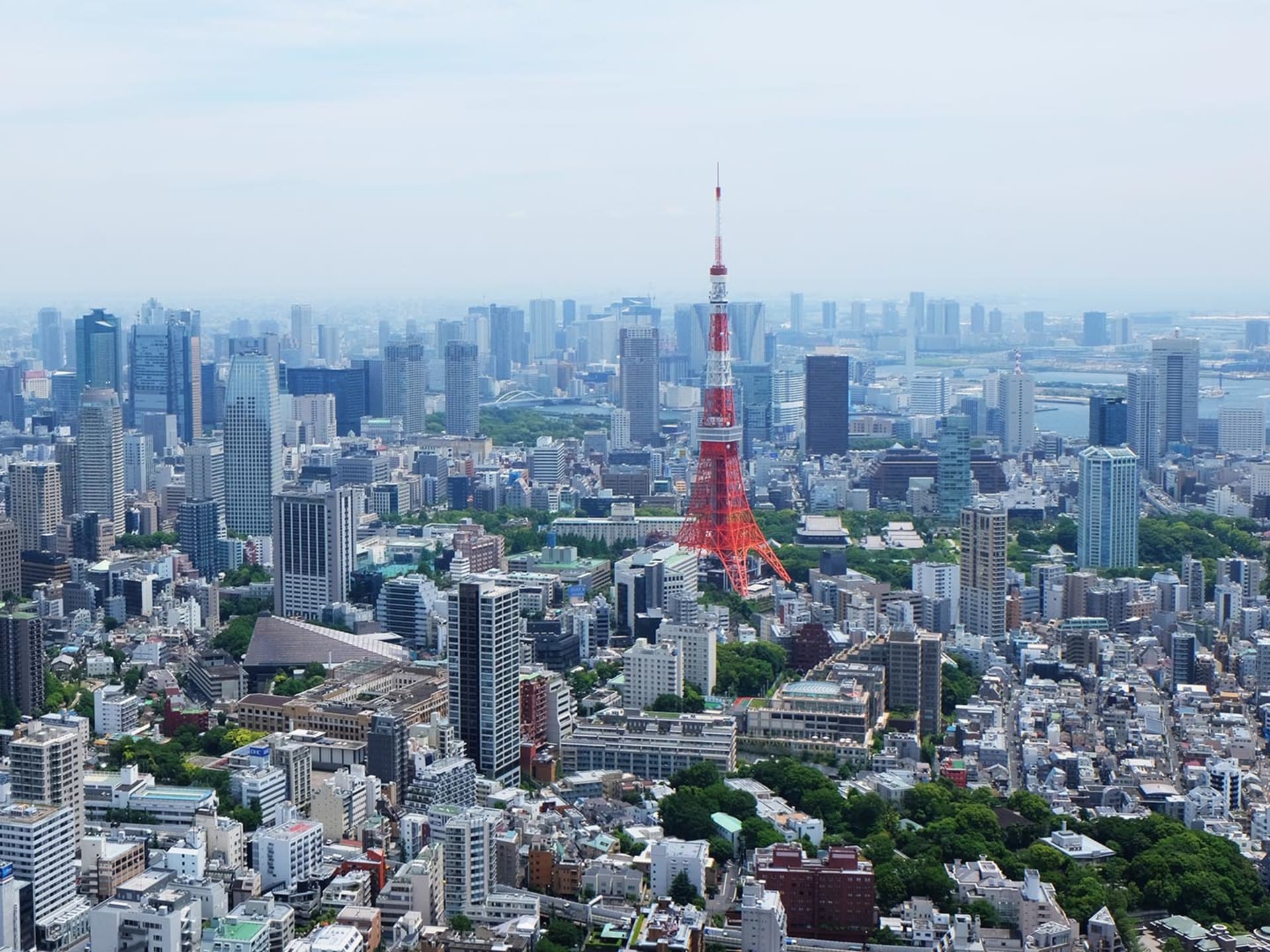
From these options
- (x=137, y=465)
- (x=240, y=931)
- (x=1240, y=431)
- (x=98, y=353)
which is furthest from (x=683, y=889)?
(x=98, y=353)

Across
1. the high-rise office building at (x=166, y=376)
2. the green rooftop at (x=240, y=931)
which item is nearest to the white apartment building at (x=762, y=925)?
the green rooftop at (x=240, y=931)

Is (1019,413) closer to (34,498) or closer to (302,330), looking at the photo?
(34,498)

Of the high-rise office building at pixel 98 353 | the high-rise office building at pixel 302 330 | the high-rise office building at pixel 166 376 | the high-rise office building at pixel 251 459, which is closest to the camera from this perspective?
the high-rise office building at pixel 251 459

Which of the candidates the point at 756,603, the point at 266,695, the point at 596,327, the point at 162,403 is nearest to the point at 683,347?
the point at 596,327

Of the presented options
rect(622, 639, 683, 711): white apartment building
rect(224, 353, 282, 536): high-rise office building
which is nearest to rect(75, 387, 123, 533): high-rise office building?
rect(224, 353, 282, 536): high-rise office building

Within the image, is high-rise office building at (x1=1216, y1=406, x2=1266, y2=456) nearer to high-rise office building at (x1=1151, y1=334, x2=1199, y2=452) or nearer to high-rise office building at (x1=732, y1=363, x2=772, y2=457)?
high-rise office building at (x1=1151, y1=334, x2=1199, y2=452)

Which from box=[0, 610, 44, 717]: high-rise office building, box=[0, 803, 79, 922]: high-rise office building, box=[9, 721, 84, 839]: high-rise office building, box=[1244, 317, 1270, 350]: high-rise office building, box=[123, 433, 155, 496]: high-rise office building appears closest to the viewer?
box=[0, 803, 79, 922]: high-rise office building

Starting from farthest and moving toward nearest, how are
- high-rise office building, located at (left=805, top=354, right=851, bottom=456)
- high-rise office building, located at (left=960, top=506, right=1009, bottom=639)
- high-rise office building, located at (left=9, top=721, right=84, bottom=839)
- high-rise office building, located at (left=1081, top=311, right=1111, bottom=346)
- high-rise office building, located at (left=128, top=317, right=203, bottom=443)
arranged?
high-rise office building, located at (left=1081, top=311, right=1111, bottom=346)
high-rise office building, located at (left=128, top=317, right=203, bottom=443)
high-rise office building, located at (left=805, top=354, right=851, bottom=456)
high-rise office building, located at (left=960, top=506, right=1009, bottom=639)
high-rise office building, located at (left=9, top=721, right=84, bottom=839)

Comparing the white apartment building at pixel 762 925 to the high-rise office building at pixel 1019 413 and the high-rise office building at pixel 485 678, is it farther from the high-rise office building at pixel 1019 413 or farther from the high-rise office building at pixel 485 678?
the high-rise office building at pixel 1019 413
